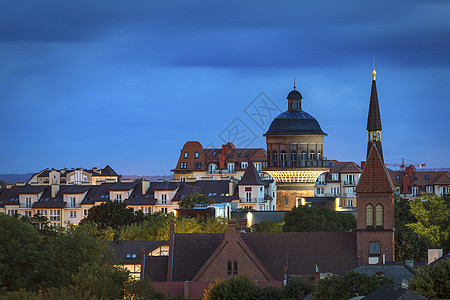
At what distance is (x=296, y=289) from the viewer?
8325cm

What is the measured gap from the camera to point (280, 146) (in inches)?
5551

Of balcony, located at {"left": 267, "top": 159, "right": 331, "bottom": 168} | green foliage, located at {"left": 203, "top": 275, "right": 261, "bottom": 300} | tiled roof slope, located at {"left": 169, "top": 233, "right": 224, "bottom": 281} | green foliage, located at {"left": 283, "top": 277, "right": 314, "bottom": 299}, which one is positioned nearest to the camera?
green foliage, located at {"left": 283, "top": 277, "right": 314, "bottom": 299}

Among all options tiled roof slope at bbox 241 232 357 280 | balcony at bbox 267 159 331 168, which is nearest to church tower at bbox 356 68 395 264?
tiled roof slope at bbox 241 232 357 280

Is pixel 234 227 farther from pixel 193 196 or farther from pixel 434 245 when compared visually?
pixel 193 196

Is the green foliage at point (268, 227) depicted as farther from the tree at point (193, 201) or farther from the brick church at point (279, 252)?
the brick church at point (279, 252)

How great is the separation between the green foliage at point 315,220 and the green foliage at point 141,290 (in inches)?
1352

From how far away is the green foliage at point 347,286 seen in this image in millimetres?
75125

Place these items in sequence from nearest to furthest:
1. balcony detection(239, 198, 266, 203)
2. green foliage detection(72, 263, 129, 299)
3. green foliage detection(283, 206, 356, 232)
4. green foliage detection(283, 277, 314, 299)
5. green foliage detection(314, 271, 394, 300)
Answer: green foliage detection(314, 271, 394, 300) < green foliage detection(72, 263, 129, 299) < green foliage detection(283, 277, 314, 299) < green foliage detection(283, 206, 356, 232) < balcony detection(239, 198, 266, 203)

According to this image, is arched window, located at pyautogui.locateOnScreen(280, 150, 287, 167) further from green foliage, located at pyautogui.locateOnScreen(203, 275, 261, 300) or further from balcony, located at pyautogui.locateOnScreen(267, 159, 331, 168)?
green foliage, located at pyautogui.locateOnScreen(203, 275, 261, 300)

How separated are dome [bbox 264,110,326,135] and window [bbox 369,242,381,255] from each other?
48221mm

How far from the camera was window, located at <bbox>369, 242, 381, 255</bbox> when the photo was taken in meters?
92.1

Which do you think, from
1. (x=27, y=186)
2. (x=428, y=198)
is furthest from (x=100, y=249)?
(x=27, y=186)

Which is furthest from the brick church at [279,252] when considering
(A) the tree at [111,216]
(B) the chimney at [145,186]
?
(B) the chimney at [145,186]

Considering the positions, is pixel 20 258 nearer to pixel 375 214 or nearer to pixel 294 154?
pixel 375 214
